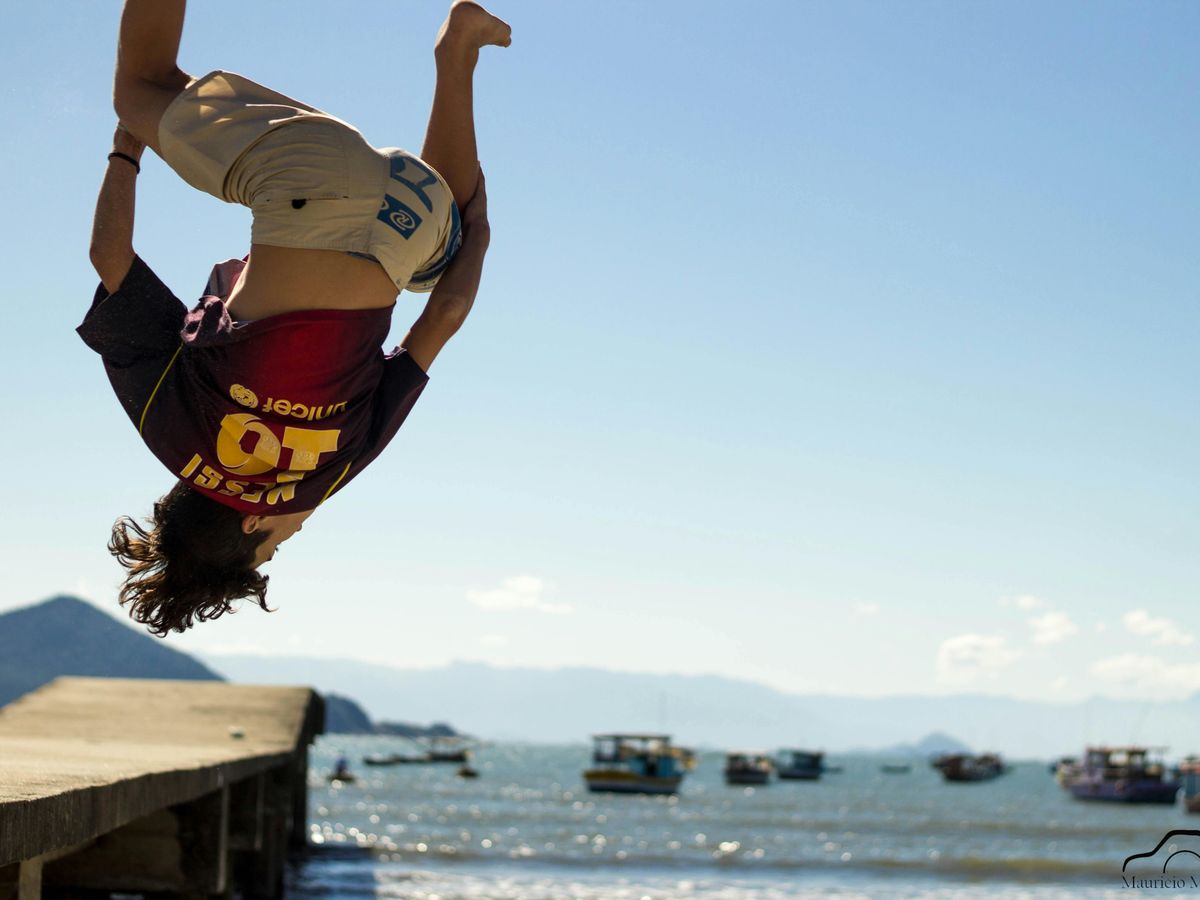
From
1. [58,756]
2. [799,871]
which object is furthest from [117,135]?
[799,871]

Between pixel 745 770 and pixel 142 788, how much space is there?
78.4 m

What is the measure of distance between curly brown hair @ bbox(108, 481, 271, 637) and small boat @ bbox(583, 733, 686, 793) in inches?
2359

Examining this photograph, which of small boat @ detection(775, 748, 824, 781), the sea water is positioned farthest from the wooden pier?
small boat @ detection(775, 748, 824, 781)

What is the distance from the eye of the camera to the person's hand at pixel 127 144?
2.51m

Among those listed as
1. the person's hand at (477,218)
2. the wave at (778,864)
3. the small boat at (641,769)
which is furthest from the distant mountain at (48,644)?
the person's hand at (477,218)

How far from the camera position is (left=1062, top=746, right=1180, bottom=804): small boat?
66250mm

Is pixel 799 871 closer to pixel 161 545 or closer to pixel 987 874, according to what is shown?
pixel 987 874

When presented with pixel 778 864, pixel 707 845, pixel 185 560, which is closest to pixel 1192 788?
pixel 707 845

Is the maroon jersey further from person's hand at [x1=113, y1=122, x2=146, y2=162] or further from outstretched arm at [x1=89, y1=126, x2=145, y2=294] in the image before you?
person's hand at [x1=113, y1=122, x2=146, y2=162]

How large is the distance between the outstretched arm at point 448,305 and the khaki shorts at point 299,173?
21 cm

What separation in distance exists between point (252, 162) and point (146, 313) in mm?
345

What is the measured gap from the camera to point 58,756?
537cm

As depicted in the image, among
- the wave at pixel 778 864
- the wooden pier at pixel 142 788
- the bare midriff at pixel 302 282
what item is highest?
the bare midriff at pixel 302 282

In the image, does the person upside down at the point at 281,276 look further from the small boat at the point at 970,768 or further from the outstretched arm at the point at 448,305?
the small boat at the point at 970,768
